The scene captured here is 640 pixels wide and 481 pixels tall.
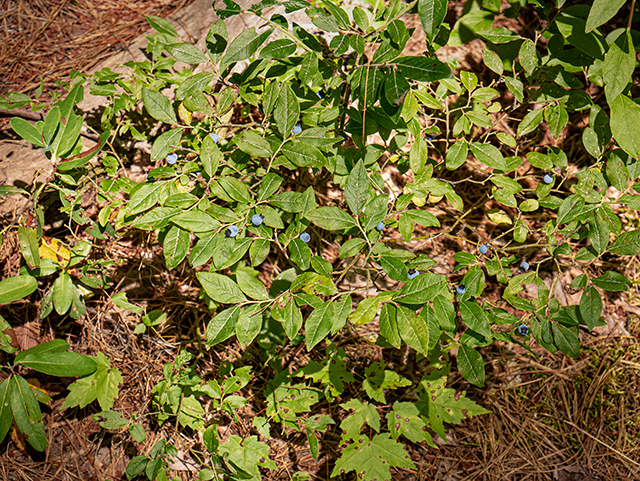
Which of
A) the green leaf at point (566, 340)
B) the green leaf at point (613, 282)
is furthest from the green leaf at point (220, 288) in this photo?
the green leaf at point (613, 282)

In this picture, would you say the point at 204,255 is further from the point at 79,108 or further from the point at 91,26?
the point at 91,26

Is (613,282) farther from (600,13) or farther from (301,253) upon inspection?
(301,253)

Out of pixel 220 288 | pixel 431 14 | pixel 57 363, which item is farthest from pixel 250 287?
pixel 431 14

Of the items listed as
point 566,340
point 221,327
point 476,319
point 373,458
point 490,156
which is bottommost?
point 373,458

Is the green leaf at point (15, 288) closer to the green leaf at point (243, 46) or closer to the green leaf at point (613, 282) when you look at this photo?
the green leaf at point (243, 46)

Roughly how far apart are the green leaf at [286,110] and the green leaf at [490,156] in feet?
2.15

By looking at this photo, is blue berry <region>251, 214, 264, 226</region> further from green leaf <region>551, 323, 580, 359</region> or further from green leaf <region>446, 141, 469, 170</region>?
green leaf <region>551, 323, 580, 359</region>

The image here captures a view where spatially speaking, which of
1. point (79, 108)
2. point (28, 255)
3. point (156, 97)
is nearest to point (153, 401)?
point (28, 255)

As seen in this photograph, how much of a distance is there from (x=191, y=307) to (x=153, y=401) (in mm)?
409

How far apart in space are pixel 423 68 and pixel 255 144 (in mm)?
490

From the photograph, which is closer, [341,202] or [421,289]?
[421,289]

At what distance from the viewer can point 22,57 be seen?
6.68ft

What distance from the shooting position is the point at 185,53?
1151 millimetres

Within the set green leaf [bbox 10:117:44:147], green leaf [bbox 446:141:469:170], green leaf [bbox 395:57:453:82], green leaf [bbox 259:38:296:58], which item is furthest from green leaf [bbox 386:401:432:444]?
green leaf [bbox 10:117:44:147]
